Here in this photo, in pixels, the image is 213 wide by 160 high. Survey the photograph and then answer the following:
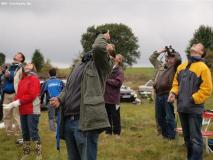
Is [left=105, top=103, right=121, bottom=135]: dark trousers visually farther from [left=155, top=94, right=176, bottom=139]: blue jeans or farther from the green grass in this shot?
[left=155, top=94, right=176, bottom=139]: blue jeans

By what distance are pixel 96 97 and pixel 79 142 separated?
0.57 meters

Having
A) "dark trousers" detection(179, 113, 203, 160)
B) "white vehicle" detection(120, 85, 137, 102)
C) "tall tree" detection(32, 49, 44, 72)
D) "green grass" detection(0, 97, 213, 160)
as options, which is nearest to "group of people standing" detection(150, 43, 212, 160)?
"dark trousers" detection(179, 113, 203, 160)

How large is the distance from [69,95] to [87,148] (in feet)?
2.21

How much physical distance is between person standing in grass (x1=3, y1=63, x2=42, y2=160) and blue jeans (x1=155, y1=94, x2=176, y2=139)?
2700 millimetres

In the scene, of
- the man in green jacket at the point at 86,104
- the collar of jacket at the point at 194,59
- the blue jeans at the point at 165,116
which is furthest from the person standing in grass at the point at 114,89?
the man in green jacket at the point at 86,104

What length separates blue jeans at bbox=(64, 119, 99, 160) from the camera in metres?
5.42

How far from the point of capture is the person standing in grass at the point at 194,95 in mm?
7180

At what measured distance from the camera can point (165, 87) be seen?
9.77 meters

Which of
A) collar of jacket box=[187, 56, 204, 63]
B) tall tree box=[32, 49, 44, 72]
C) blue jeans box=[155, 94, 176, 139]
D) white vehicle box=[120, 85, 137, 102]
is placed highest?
tall tree box=[32, 49, 44, 72]

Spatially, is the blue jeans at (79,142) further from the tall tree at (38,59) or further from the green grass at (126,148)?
the tall tree at (38,59)

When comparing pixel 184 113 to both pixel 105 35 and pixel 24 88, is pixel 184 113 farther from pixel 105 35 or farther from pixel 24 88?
pixel 24 88

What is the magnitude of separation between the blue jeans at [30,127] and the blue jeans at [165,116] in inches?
110

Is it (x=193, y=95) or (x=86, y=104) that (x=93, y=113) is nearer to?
(x=86, y=104)

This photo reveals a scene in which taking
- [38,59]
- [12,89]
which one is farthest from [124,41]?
[12,89]
